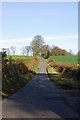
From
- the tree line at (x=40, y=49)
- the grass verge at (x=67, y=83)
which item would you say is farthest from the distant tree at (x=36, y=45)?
the grass verge at (x=67, y=83)

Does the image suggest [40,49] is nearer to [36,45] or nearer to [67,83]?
[36,45]

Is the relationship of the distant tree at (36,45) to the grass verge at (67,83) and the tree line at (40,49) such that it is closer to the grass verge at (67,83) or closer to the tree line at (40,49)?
the tree line at (40,49)

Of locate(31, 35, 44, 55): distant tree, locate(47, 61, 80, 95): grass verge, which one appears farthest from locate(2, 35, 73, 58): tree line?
locate(47, 61, 80, 95): grass verge

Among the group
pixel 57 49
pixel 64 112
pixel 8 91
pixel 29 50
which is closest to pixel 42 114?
pixel 64 112

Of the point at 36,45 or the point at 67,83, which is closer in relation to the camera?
the point at 67,83

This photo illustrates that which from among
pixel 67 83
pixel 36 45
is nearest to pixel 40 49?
pixel 36 45

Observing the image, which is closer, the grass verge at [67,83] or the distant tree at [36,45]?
the grass verge at [67,83]

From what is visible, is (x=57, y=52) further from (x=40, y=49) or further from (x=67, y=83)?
(x=67, y=83)

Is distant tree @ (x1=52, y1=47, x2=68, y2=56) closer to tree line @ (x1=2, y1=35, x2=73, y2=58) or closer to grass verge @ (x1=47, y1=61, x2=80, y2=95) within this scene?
tree line @ (x1=2, y1=35, x2=73, y2=58)

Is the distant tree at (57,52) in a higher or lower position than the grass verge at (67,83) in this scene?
higher

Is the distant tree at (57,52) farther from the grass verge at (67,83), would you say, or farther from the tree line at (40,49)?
the grass verge at (67,83)

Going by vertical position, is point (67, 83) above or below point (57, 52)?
below

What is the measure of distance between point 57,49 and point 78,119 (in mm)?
124718

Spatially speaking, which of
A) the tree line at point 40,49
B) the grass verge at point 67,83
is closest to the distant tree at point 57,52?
the tree line at point 40,49
